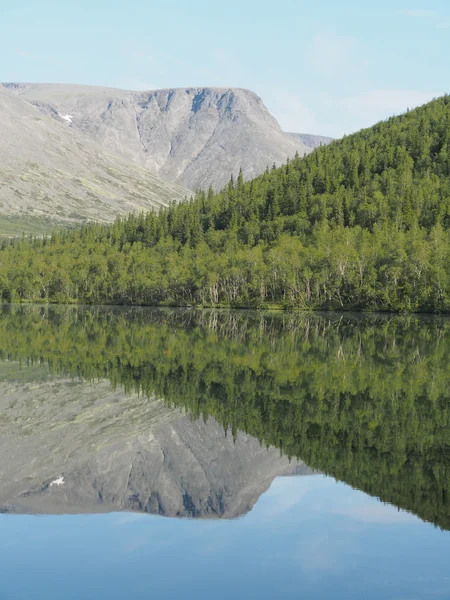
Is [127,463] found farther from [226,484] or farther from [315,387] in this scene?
[315,387]

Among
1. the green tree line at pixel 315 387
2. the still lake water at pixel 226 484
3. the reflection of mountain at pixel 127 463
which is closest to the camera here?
the still lake water at pixel 226 484

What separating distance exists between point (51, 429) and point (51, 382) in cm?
1326

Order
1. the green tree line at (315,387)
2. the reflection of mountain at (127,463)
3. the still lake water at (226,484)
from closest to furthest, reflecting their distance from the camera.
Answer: the still lake water at (226,484) < the reflection of mountain at (127,463) < the green tree line at (315,387)

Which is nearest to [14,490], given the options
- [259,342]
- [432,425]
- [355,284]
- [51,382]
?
[432,425]

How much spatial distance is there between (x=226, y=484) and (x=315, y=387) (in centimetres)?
1813

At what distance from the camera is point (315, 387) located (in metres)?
41.1

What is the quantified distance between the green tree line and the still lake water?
13 centimetres

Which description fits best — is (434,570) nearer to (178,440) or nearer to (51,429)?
(178,440)

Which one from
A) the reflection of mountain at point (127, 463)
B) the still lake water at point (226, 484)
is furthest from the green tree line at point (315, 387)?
the reflection of mountain at point (127, 463)

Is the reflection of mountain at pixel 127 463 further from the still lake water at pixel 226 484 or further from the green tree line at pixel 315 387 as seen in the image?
the green tree line at pixel 315 387

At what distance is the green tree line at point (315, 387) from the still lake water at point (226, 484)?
0.13 m

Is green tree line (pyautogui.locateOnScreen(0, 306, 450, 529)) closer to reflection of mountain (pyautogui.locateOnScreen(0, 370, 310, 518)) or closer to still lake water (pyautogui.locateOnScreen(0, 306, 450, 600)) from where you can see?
still lake water (pyautogui.locateOnScreen(0, 306, 450, 600))

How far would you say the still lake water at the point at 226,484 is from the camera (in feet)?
53.3

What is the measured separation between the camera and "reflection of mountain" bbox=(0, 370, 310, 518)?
71.2ft
